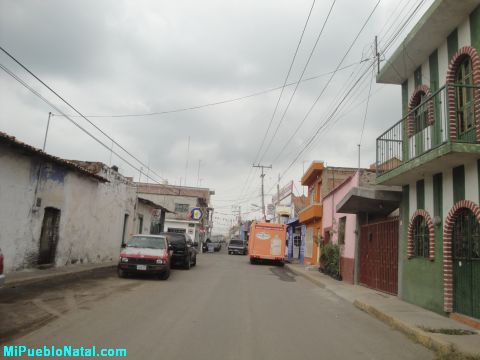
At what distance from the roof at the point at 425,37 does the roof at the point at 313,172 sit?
56.8 feet

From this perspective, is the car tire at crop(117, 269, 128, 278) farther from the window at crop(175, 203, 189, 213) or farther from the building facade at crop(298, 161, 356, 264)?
the window at crop(175, 203, 189, 213)

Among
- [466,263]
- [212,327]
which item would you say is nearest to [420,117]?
[466,263]

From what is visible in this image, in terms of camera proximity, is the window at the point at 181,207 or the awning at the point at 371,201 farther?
the window at the point at 181,207

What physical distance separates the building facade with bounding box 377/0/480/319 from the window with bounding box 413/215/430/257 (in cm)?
3

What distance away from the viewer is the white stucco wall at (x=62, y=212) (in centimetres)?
1370

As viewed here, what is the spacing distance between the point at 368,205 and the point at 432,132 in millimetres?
5519

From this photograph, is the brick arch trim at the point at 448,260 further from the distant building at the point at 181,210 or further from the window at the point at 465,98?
the distant building at the point at 181,210

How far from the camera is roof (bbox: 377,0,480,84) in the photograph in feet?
31.7

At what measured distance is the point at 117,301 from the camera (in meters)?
10.1

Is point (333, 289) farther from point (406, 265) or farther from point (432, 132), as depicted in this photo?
point (432, 132)

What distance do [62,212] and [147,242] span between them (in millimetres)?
3667

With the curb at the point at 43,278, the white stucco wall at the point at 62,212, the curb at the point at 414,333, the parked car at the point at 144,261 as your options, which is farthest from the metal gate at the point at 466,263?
the white stucco wall at the point at 62,212

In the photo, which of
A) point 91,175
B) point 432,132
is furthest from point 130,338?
point 91,175

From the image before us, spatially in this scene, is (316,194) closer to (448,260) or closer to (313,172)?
(313,172)
